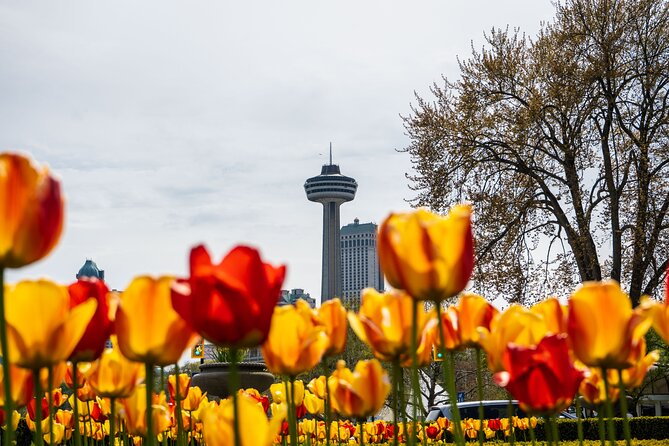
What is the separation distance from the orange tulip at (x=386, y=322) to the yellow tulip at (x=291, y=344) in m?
0.11

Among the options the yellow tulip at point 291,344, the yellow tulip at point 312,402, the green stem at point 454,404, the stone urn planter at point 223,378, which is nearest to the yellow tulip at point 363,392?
the green stem at point 454,404

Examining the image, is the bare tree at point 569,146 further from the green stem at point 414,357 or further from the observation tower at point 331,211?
the observation tower at point 331,211

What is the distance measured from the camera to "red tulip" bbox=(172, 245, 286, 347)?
1384mm

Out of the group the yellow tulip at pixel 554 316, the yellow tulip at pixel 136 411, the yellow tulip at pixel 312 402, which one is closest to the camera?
the yellow tulip at pixel 554 316

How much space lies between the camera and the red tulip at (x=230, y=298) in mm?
1384

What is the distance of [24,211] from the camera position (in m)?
1.38

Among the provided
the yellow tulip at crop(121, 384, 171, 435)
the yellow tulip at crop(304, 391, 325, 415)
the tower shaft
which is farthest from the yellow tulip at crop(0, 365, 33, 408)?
the tower shaft

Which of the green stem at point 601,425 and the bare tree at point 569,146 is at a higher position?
the bare tree at point 569,146

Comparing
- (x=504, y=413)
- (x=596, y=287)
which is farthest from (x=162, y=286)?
(x=504, y=413)

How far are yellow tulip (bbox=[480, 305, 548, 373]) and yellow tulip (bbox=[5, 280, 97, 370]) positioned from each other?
916 millimetres

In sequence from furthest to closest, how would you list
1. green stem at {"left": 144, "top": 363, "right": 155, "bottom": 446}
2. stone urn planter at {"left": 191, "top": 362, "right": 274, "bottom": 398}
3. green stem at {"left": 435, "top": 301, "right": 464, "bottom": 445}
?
stone urn planter at {"left": 191, "top": 362, "right": 274, "bottom": 398}
green stem at {"left": 435, "top": 301, "right": 464, "bottom": 445}
green stem at {"left": 144, "top": 363, "right": 155, "bottom": 446}

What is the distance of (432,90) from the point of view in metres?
26.8

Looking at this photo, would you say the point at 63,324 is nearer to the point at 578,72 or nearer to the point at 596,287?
the point at 596,287

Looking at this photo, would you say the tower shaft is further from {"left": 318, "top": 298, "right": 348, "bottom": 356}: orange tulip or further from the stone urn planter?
{"left": 318, "top": 298, "right": 348, "bottom": 356}: orange tulip
